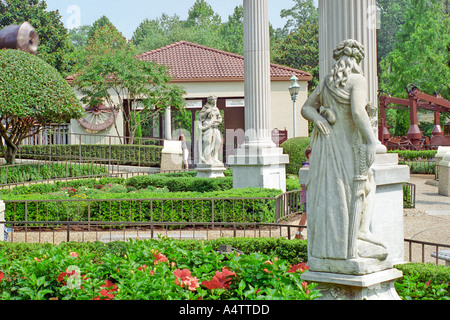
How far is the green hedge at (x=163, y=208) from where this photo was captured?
1109 cm

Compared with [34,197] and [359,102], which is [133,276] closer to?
[359,102]

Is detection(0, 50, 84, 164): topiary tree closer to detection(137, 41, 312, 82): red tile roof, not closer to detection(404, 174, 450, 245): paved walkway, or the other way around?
detection(137, 41, 312, 82): red tile roof

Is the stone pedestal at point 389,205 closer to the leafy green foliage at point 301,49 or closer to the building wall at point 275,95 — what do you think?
the building wall at point 275,95

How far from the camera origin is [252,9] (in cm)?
1342

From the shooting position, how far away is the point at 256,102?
13.5m

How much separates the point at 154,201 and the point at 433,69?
103 feet

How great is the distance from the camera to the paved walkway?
33.1 feet

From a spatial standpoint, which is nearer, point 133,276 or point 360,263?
point 360,263

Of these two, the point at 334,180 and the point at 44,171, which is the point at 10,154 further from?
the point at 334,180

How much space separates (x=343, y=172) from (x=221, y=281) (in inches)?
53.6

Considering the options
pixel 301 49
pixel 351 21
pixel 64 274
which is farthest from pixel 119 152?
pixel 301 49

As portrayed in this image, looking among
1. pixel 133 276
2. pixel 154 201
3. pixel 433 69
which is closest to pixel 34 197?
pixel 154 201
